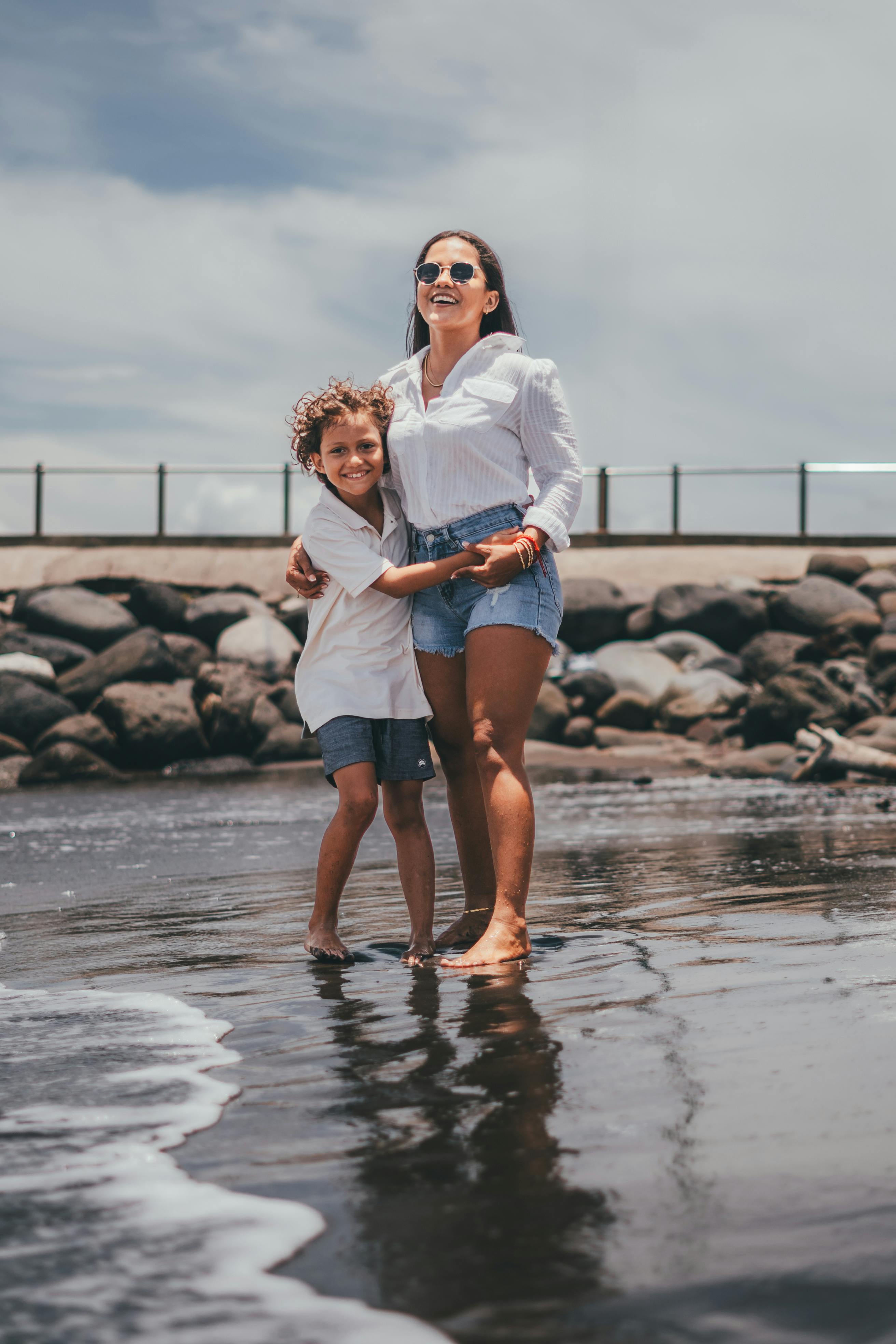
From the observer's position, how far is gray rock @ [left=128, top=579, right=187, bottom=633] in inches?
672

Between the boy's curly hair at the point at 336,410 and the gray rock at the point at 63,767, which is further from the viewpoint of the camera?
the gray rock at the point at 63,767

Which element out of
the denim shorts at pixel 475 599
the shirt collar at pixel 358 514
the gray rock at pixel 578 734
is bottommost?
the gray rock at pixel 578 734

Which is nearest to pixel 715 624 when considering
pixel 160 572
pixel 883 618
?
pixel 883 618

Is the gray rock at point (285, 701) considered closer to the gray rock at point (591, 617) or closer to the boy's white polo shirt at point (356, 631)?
the gray rock at point (591, 617)

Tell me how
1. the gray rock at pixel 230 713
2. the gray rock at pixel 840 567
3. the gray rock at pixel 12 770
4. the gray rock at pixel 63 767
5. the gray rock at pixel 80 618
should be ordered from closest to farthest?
the gray rock at pixel 12 770 → the gray rock at pixel 63 767 → the gray rock at pixel 230 713 → the gray rock at pixel 80 618 → the gray rock at pixel 840 567

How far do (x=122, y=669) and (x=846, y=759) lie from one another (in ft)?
28.2

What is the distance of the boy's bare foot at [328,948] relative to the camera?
10.6ft

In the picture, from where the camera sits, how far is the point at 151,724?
14008 mm

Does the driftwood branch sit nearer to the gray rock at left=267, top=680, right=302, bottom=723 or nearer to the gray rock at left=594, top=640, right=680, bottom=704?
the gray rock at left=594, top=640, right=680, bottom=704

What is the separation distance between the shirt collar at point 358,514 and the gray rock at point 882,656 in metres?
12.7

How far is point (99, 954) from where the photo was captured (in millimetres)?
3471

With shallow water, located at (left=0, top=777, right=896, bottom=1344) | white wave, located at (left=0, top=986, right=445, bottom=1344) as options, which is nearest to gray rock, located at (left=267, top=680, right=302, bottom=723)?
shallow water, located at (left=0, top=777, right=896, bottom=1344)

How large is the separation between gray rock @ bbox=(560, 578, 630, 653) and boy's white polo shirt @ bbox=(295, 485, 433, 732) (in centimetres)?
1367

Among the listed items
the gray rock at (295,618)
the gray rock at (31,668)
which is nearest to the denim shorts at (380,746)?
the gray rock at (31,668)
